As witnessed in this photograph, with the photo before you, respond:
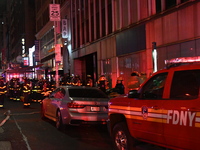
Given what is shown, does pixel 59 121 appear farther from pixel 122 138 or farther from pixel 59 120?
pixel 122 138

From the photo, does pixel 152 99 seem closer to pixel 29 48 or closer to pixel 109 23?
pixel 109 23

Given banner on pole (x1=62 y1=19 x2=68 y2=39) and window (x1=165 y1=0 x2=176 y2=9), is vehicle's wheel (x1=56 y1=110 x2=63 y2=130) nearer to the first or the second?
window (x1=165 y1=0 x2=176 y2=9)

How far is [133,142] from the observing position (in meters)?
5.79

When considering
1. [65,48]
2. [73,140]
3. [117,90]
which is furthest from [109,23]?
[73,140]

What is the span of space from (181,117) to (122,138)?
1949mm

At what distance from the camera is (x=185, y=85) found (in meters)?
4.56

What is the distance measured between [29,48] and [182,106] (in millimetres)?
61744

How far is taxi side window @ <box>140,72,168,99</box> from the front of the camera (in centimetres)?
508

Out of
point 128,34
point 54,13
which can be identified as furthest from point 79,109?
point 128,34

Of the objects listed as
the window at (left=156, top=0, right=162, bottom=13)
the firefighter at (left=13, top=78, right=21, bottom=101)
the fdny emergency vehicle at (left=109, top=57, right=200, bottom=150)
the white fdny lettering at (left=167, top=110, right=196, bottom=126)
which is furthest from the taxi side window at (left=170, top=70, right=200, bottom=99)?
the firefighter at (left=13, top=78, right=21, bottom=101)

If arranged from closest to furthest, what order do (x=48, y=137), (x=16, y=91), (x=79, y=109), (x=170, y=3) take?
(x=48, y=137) < (x=79, y=109) < (x=170, y=3) < (x=16, y=91)

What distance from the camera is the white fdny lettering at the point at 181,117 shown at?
4238 millimetres

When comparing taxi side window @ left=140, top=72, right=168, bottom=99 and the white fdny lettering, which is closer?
the white fdny lettering

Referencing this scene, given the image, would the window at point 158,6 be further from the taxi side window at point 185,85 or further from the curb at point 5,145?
the taxi side window at point 185,85
